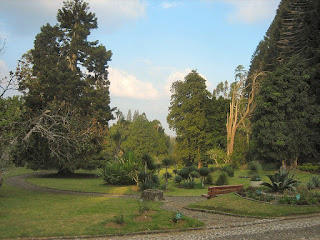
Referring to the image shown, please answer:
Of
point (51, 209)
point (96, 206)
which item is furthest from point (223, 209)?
point (51, 209)

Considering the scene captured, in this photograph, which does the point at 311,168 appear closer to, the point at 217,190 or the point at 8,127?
the point at 217,190

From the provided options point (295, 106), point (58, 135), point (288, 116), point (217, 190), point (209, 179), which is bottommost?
→ point (209, 179)

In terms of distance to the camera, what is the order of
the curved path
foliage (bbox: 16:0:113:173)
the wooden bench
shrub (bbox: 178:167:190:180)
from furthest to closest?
foliage (bbox: 16:0:113:173) → shrub (bbox: 178:167:190:180) → the wooden bench → the curved path

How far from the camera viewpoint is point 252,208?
8352 millimetres

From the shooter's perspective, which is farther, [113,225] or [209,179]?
[209,179]

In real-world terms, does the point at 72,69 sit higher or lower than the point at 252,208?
higher

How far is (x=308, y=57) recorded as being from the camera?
25.2 meters

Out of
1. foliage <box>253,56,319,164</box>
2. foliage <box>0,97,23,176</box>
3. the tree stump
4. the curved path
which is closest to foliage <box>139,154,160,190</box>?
the tree stump

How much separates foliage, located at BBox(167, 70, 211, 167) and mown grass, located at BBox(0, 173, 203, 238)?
80.5 ft

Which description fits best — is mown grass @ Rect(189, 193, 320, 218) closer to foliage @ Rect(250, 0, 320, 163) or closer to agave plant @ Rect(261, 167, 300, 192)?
agave plant @ Rect(261, 167, 300, 192)

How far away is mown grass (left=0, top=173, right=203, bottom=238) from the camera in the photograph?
262 inches

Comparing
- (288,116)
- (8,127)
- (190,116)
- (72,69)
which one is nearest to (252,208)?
(8,127)

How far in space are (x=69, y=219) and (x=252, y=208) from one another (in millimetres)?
5426

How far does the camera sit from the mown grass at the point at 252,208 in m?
7.79
